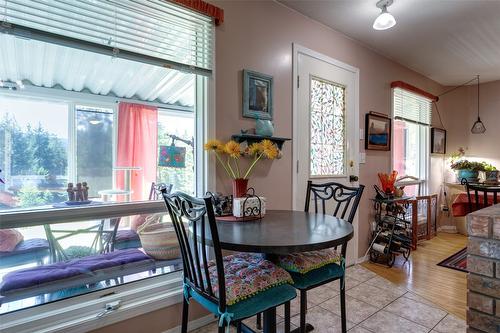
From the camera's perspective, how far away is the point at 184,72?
191 cm

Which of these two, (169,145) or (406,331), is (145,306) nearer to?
(169,145)

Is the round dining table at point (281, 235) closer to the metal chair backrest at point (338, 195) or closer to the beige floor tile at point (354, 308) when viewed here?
the metal chair backrest at point (338, 195)

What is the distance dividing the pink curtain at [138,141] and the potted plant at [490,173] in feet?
16.0

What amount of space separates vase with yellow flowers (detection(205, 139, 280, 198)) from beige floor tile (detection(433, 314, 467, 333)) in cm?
164

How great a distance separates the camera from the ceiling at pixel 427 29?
244 cm

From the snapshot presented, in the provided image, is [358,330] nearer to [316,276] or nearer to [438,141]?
[316,276]

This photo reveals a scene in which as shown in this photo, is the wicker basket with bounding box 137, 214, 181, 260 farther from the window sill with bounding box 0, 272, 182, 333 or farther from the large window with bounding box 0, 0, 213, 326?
the window sill with bounding box 0, 272, 182, 333

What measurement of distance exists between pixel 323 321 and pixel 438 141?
Result: 4061 mm

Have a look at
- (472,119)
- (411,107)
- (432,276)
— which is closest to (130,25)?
(432,276)

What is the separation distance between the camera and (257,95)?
227 centimetres

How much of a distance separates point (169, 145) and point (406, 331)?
209 centimetres

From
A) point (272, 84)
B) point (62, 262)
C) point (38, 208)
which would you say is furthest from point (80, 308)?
point (272, 84)

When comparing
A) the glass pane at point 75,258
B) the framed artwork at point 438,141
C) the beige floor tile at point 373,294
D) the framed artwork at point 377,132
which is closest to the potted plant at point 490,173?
the framed artwork at point 438,141

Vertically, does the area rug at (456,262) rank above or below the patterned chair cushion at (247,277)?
below
